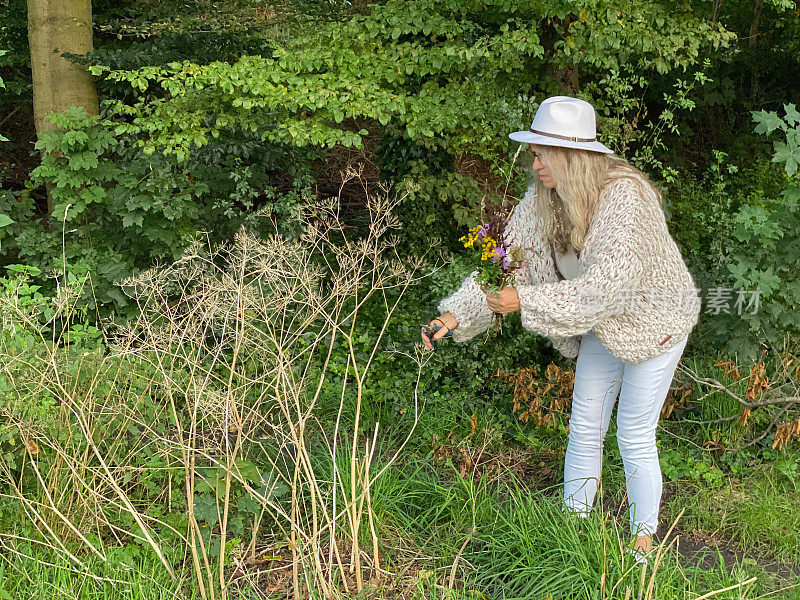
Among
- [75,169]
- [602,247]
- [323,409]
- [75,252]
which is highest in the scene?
[602,247]

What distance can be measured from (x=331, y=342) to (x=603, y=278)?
1.09 meters

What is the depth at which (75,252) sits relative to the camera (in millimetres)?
5848

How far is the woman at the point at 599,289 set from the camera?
114 inches

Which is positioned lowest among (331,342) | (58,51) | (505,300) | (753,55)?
(331,342)

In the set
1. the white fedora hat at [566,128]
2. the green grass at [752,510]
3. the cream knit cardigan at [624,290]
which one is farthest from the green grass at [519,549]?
the white fedora hat at [566,128]

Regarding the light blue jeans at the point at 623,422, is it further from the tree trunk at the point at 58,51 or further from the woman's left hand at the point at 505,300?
the tree trunk at the point at 58,51

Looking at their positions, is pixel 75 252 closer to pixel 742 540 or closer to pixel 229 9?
pixel 229 9

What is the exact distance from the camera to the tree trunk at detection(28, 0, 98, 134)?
Result: 6.07 meters

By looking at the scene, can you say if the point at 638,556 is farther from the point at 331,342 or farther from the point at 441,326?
the point at 331,342

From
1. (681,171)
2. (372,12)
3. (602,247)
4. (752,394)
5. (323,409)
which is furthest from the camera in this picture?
(681,171)

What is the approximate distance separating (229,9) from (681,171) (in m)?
5.33

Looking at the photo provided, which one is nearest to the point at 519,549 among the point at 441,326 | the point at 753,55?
the point at 441,326

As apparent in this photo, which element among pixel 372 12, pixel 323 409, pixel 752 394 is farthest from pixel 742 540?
pixel 372 12

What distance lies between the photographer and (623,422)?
322cm
